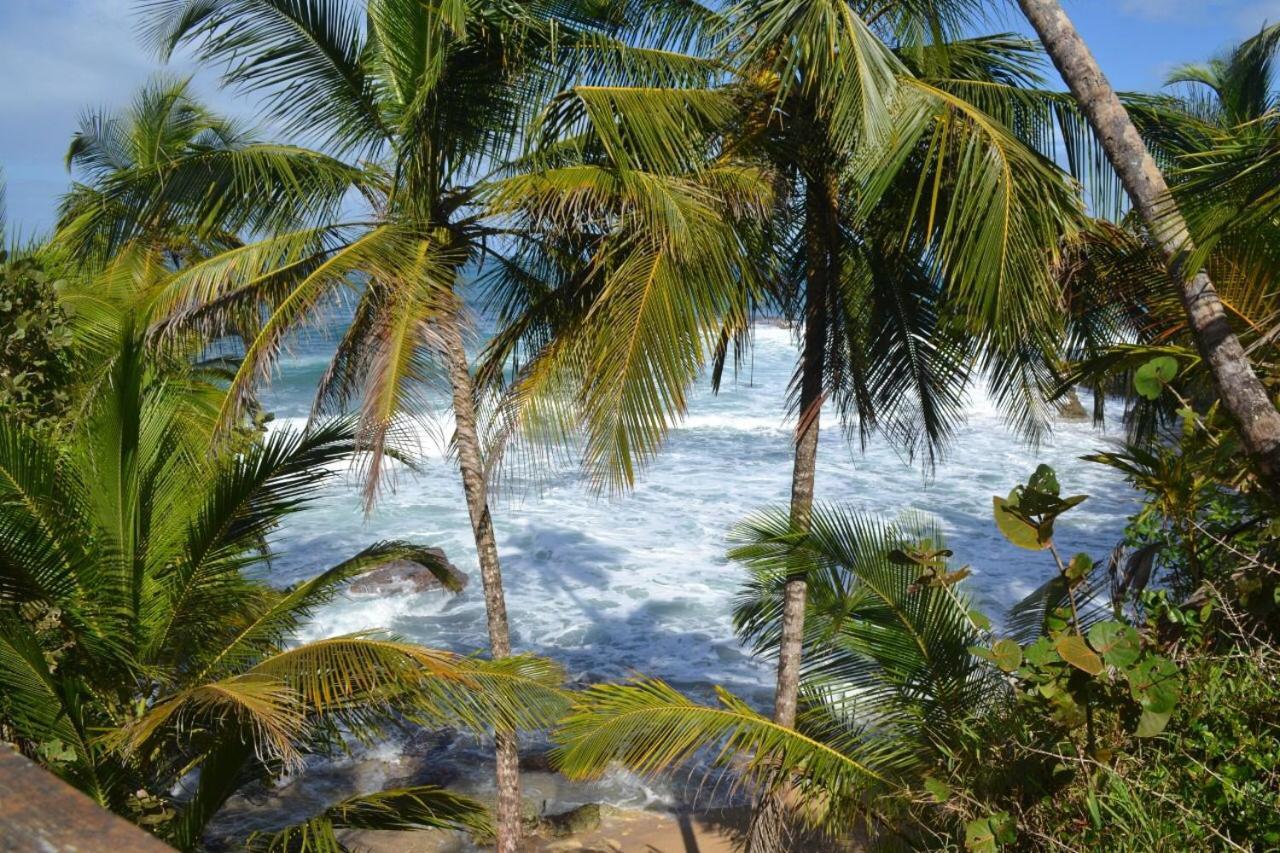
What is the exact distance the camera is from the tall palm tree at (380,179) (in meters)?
5.67

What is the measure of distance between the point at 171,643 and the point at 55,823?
14.7ft

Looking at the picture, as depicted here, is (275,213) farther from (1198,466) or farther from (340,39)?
(1198,466)

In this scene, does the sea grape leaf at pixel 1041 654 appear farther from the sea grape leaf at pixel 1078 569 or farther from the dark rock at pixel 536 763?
the dark rock at pixel 536 763

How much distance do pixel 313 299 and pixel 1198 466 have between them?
4567 millimetres

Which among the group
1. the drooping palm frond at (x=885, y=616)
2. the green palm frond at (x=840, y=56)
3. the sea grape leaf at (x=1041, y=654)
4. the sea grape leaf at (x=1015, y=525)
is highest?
the green palm frond at (x=840, y=56)

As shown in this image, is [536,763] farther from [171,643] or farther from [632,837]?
[171,643]

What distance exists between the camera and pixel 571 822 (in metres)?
9.09

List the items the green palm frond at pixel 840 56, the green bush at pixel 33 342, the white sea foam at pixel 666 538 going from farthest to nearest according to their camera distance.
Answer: the white sea foam at pixel 666 538, the green bush at pixel 33 342, the green palm frond at pixel 840 56

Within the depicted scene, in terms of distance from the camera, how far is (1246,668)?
429 cm

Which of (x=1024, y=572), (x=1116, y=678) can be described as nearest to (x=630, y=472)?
(x=1116, y=678)

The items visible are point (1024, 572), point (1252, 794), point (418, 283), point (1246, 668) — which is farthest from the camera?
point (1024, 572)

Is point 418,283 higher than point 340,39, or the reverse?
point 340,39

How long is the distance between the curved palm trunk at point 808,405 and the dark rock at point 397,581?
9.75 meters

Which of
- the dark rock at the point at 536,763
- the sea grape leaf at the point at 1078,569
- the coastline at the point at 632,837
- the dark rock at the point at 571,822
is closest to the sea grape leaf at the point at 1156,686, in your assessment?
the sea grape leaf at the point at 1078,569
